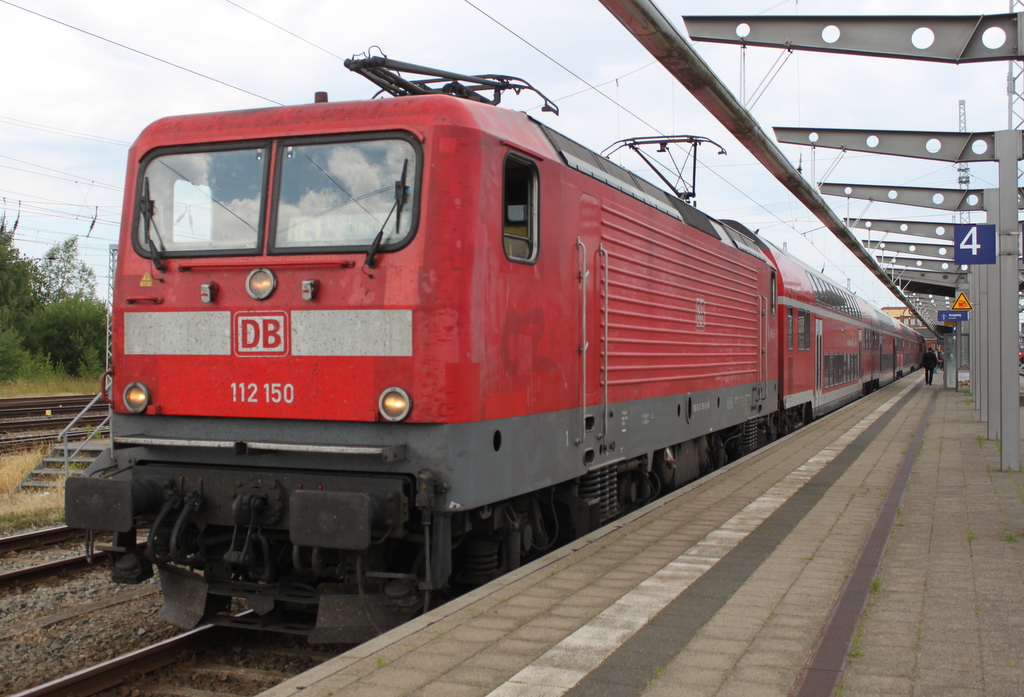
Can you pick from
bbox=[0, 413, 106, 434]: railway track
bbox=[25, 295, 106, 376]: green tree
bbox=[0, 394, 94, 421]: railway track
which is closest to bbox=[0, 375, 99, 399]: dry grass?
bbox=[25, 295, 106, 376]: green tree

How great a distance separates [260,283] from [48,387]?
2766 centimetres

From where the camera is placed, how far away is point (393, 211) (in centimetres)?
496

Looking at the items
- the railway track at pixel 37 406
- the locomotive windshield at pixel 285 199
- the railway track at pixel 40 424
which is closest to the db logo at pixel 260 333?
the locomotive windshield at pixel 285 199

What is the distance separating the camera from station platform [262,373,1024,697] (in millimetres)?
3824

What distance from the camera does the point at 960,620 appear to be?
15.4ft

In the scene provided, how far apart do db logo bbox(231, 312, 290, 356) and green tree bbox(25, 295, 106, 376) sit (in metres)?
30.1

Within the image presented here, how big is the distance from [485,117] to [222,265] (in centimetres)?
179

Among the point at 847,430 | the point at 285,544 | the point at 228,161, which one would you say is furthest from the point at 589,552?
the point at 847,430

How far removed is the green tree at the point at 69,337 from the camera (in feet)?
106

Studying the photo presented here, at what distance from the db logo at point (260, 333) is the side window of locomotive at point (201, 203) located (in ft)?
1.39

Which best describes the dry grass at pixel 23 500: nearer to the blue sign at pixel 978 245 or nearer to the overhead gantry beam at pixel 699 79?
the overhead gantry beam at pixel 699 79

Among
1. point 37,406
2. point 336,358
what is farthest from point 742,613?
point 37,406

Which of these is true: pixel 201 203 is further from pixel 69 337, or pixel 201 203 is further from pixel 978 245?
pixel 69 337

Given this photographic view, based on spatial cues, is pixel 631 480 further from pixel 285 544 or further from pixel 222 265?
pixel 222 265
